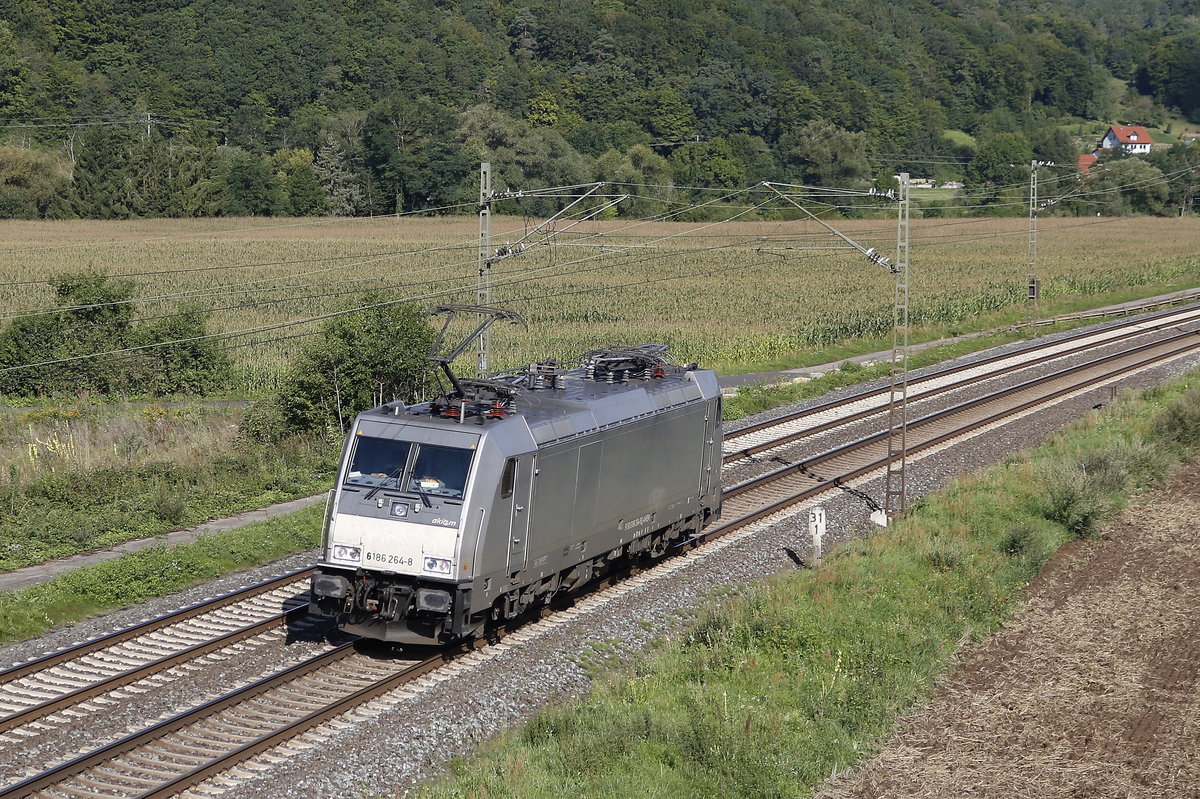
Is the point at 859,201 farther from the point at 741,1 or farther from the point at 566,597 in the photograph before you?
the point at 566,597

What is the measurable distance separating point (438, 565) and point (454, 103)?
132m

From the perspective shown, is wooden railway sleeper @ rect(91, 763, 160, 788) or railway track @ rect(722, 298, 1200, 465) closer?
wooden railway sleeper @ rect(91, 763, 160, 788)

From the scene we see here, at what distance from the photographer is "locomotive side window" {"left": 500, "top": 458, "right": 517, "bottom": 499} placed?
1586cm

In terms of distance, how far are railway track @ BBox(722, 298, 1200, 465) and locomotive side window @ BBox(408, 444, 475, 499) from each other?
13.6 meters

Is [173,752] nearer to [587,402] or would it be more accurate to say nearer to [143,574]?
[143,574]

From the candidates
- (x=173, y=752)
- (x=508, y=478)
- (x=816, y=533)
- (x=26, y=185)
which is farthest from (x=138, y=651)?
(x=26, y=185)

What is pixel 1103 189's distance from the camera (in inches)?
5133

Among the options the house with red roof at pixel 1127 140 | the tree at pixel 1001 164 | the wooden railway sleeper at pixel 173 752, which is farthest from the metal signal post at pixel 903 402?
the house with red roof at pixel 1127 140

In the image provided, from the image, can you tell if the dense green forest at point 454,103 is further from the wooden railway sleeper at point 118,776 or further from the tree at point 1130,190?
the wooden railway sleeper at point 118,776

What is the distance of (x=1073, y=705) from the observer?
50.0 ft

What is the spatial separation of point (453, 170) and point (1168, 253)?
53.3 meters

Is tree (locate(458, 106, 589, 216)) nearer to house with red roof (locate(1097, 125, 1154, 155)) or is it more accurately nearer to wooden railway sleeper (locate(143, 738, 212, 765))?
wooden railway sleeper (locate(143, 738, 212, 765))

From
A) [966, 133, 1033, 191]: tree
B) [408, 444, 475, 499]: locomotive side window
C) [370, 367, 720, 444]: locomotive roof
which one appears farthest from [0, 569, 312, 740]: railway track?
[966, 133, 1033, 191]: tree

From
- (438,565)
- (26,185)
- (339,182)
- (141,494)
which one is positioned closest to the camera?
(438,565)
